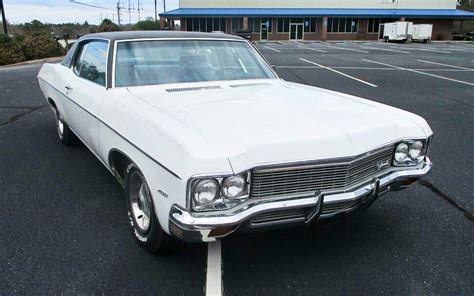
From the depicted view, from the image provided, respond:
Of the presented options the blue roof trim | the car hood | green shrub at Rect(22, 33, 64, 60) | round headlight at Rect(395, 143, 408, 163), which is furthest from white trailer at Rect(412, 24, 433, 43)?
round headlight at Rect(395, 143, 408, 163)

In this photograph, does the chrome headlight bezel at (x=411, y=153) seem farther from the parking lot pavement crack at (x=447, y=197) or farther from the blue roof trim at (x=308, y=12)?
the blue roof trim at (x=308, y=12)

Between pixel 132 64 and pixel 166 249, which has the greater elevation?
pixel 132 64

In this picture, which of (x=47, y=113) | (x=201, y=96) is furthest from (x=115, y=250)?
(x=47, y=113)

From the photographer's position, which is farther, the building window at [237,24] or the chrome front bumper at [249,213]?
the building window at [237,24]

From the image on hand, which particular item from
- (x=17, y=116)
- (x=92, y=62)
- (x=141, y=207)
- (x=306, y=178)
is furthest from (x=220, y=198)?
(x=17, y=116)

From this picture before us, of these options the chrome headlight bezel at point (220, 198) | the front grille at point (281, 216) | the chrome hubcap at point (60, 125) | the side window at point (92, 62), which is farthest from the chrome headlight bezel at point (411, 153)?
the chrome hubcap at point (60, 125)

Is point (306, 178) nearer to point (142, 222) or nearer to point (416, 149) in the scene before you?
point (416, 149)

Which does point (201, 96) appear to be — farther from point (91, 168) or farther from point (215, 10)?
point (215, 10)

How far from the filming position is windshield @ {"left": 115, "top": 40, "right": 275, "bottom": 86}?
3686mm

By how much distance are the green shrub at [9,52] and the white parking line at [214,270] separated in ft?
60.7

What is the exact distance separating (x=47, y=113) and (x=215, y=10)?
43454 millimetres

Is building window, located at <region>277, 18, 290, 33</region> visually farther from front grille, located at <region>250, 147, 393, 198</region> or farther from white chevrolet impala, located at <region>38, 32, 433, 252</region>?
front grille, located at <region>250, 147, 393, 198</region>

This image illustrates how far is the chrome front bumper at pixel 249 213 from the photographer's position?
7.52 feet

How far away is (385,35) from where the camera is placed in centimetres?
4503
